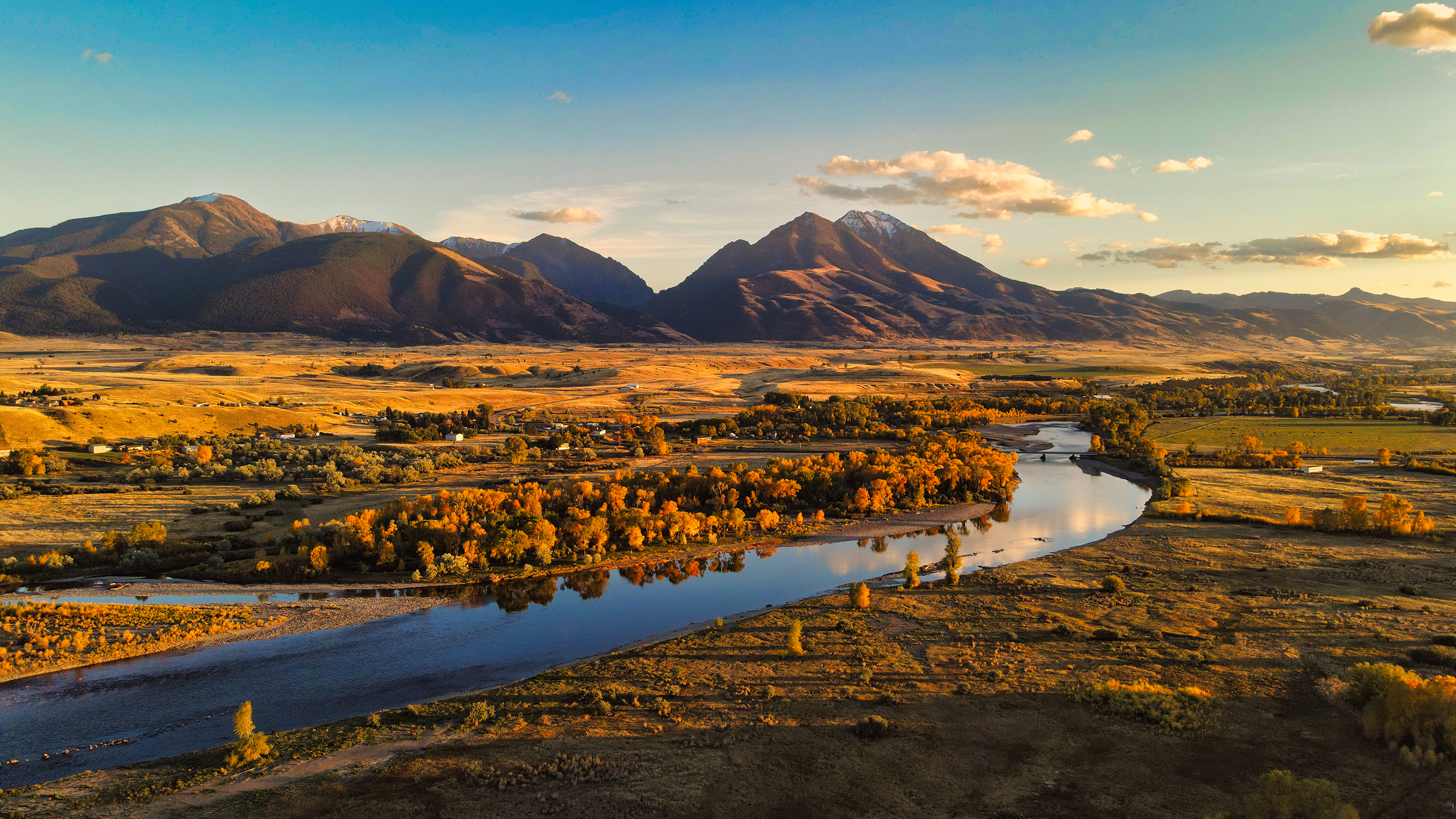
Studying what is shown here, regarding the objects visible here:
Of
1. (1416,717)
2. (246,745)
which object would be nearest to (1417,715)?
(1416,717)

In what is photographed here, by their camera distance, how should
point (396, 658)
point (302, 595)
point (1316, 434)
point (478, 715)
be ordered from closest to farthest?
point (478, 715) < point (396, 658) < point (302, 595) < point (1316, 434)

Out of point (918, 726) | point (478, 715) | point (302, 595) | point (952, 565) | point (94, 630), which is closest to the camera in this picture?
point (918, 726)

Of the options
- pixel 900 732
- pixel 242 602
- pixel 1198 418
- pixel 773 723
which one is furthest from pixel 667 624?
pixel 1198 418

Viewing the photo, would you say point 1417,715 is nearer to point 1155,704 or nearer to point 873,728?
point 1155,704

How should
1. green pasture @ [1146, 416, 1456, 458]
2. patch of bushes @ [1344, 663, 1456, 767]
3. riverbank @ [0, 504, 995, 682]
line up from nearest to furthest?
patch of bushes @ [1344, 663, 1456, 767] < riverbank @ [0, 504, 995, 682] < green pasture @ [1146, 416, 1456, 458]

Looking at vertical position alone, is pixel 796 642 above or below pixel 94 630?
above

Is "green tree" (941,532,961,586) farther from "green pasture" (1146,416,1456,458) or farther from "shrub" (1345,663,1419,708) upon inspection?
"green pasture" (1146,416,1456,458)

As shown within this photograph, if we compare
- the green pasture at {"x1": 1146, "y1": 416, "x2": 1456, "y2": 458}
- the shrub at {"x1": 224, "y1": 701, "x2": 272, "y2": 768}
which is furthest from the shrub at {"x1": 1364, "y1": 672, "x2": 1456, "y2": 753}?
the green pasture at {"x1": 1146, "y1": 416, "x2": 1456, "y2": 458}
